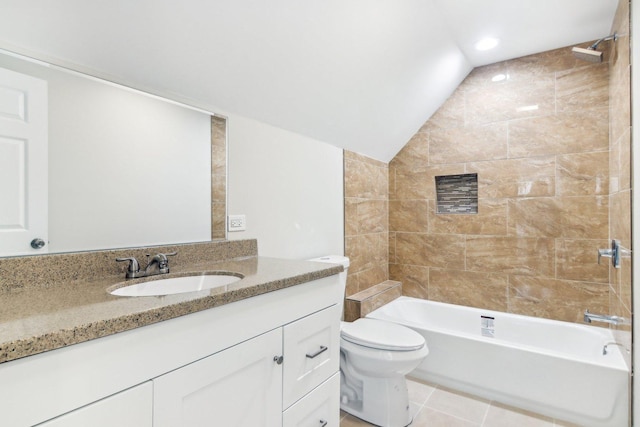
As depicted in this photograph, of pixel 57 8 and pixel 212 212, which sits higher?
pixel 57 8

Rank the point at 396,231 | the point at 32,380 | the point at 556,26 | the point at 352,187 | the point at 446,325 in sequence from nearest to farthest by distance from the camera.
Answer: the point at 32,380, the point at 556,26, the point at 352,187, the point at 446,325, the point at 396,231

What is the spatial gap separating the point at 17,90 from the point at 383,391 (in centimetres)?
210

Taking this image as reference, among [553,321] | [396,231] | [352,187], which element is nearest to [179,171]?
[352,187]

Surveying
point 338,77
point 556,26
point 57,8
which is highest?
point 556,26

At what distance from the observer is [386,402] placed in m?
1.89

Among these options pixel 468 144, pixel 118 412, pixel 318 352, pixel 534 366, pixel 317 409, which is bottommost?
pixel 534 366

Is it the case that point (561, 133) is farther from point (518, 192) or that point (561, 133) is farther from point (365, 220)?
point (365, 220)

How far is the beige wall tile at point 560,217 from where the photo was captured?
2.40 metres

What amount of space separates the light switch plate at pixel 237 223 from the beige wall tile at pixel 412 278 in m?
1.88

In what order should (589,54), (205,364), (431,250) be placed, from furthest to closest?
1. (431,250)
2. (589,54)
3. (205,364)

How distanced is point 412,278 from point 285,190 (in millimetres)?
1684

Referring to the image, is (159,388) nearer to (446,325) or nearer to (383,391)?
(383,391)

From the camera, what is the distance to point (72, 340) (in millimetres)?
626

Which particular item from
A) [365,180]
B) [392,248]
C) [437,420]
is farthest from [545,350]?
[365,180]
